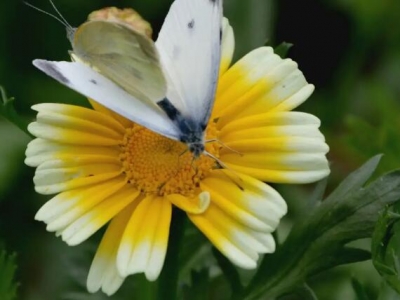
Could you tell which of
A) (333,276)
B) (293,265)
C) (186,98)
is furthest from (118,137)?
(333,276)

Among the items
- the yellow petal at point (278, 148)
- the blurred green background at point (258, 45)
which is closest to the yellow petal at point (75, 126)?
the yellow petal at point (278, 148)

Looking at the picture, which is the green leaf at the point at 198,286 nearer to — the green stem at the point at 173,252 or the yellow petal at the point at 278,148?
the green stem at the point at 173,252

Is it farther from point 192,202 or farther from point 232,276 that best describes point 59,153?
point 232,276

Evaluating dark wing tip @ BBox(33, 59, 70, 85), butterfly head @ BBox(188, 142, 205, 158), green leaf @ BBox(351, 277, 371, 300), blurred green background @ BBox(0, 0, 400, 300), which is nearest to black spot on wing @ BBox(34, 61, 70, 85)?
dark wing tip @ BBox(33, 59, 70, 85)

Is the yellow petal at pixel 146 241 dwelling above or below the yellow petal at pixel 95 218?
above

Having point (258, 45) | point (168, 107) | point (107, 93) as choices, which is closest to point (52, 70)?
point (107, 93)

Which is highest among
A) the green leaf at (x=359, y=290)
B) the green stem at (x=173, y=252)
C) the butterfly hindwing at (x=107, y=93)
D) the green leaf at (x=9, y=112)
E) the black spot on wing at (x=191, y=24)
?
the black spot on wing at (x=191, y=24)

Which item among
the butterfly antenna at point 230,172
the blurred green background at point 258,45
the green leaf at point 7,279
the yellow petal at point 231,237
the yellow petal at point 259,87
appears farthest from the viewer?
the blurred green background at point 258,45

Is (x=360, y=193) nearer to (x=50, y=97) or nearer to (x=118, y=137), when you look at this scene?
(x=118, y=137)

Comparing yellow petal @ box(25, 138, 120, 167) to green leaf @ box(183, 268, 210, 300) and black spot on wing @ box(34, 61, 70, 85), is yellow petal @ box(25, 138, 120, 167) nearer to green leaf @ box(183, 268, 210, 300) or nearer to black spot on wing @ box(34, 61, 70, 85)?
black spot on wing @ box(34, 61, 70, 85)
